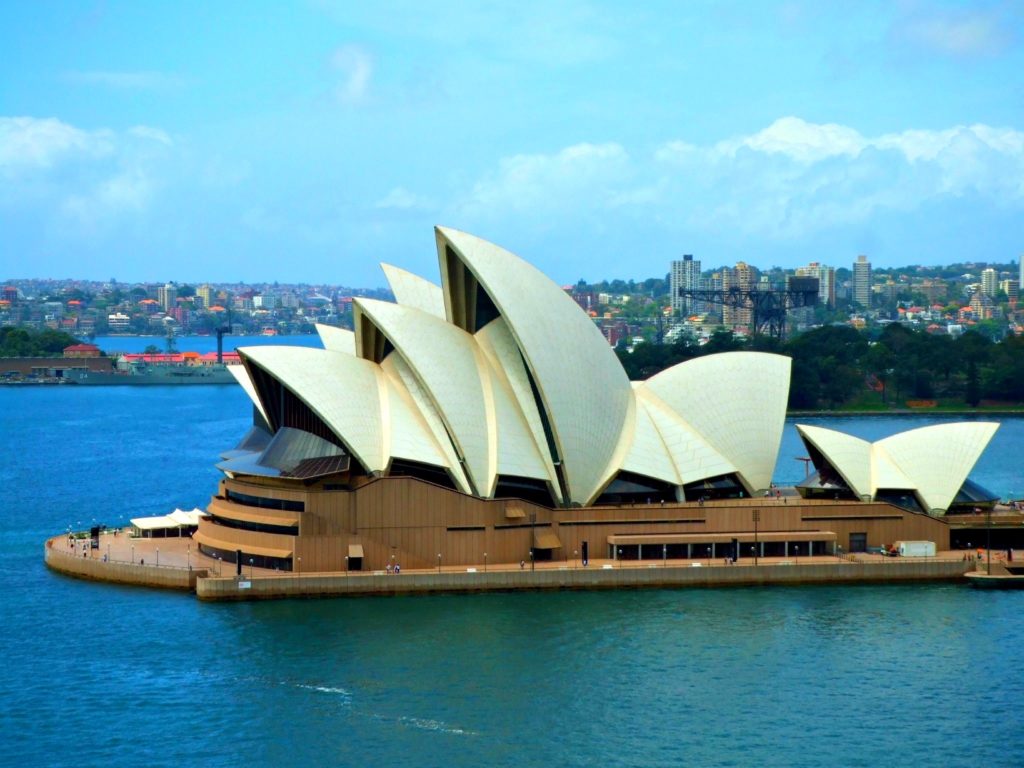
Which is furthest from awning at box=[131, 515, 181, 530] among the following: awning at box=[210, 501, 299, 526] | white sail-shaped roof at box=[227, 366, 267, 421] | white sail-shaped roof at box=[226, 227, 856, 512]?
white sail-shaped roof at box=[226, 227, 856, 512]

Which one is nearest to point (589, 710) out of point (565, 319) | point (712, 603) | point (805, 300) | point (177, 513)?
point (712, 603)

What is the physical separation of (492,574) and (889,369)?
90705 millimetres

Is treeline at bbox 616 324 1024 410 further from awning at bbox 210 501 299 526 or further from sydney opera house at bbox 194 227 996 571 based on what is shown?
awning at bbox 210 501 299 526

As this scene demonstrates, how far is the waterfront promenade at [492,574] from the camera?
49031 millimetres

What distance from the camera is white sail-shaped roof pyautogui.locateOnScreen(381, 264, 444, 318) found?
2352 inches

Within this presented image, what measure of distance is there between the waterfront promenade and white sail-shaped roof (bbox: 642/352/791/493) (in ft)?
14.9

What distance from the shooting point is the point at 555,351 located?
5344 cm

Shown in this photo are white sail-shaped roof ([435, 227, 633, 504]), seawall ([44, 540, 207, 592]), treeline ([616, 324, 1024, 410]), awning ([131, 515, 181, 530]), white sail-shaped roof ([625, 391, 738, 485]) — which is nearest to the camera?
seawall ([44, 540, 207, 592])

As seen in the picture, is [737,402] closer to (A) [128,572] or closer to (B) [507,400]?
(B) [507,400]

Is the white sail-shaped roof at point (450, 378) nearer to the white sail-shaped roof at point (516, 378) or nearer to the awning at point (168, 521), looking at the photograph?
the white sail-shaped roof at point (516, 378)

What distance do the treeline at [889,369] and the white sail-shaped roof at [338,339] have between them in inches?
2689

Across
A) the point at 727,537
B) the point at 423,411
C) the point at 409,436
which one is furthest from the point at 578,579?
the point at 423,411

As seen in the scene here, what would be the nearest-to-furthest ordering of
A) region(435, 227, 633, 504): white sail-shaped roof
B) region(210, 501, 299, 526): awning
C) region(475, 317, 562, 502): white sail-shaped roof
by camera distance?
region(210, 501, 299, 526): awning → region(435, 227, 633, 504): white sail-shaped roof → region(475, 317, 562, 502): white sail-shaped roof

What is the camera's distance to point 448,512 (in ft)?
168
